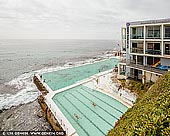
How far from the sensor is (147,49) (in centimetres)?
2150

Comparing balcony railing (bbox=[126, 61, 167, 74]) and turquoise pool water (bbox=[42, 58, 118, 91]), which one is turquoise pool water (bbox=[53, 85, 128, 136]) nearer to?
balcony railing (bbox=[126, 61, 167, 74])

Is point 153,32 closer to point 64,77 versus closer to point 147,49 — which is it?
point 147,49

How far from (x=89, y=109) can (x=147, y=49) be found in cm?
988

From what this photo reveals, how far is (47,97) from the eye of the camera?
22.1m

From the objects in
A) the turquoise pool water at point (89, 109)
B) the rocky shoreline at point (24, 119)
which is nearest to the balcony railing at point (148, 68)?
the turquoise pool water at point (89, 109)

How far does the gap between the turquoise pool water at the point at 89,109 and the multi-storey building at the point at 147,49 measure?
503 centimetres

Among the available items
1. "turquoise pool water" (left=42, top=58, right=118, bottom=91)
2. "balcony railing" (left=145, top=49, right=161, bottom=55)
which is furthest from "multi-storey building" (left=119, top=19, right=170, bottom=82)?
"turquoise pool water" (left=42, top=58, right=118, bottom=91)

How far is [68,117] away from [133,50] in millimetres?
11834

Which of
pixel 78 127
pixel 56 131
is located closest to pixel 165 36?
pixel 78 127

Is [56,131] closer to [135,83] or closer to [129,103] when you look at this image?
[129,103]

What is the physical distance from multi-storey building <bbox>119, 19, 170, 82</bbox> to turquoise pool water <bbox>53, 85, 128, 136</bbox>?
16.5 feet

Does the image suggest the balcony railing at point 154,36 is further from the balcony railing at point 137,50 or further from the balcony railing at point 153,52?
the balcony railing at point 137,50

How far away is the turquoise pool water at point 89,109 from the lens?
14984 millimetres

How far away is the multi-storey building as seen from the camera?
64.6 ft
